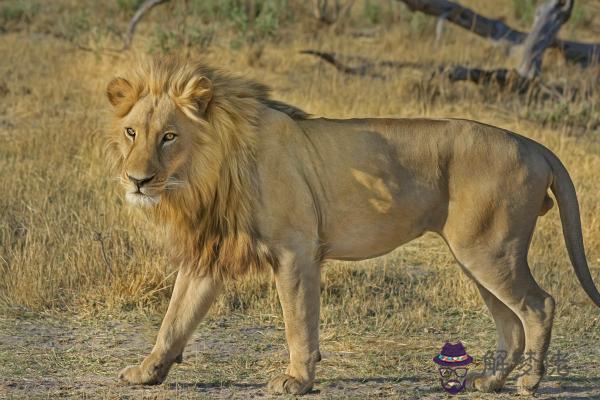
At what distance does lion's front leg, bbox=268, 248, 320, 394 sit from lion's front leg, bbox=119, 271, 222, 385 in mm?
388

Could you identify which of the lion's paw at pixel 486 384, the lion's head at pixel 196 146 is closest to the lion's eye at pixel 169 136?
the lion's head at pixel 196 146

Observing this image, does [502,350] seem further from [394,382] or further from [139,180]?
[139,180]

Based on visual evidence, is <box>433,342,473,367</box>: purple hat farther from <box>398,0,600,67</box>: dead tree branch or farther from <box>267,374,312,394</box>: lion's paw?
<box>398,0,600,67</box>: dead tree branch

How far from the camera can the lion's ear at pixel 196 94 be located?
4.38m

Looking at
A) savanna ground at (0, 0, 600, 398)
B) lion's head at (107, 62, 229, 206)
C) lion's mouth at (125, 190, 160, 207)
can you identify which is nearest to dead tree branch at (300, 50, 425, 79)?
savanna ground at (0, 0, 600, 398)

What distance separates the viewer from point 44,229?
6.68 meters

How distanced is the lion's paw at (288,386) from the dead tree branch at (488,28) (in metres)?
7.68

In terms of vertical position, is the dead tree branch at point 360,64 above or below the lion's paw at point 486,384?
above

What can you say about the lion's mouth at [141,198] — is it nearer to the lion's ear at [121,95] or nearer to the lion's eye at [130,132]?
the lion's eye at [130,132]

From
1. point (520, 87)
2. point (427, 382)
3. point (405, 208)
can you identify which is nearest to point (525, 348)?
point (427, 382)

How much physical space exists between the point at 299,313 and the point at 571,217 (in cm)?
123

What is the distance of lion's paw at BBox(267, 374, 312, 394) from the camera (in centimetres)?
459

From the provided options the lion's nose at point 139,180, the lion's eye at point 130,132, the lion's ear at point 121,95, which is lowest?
the lion's nose at point 139,180

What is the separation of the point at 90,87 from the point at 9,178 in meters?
3.02
